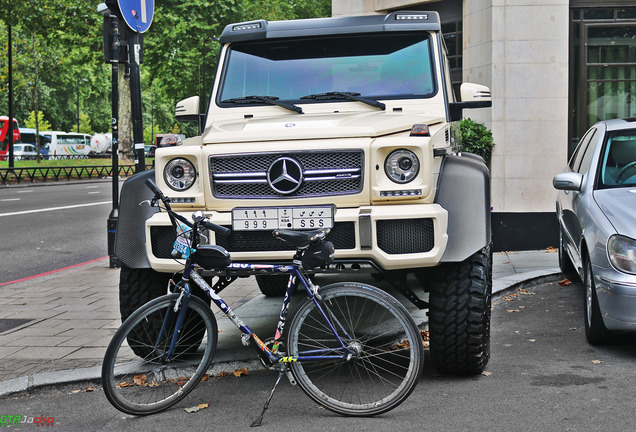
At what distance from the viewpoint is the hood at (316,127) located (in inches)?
196

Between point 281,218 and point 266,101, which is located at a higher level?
point 266,101

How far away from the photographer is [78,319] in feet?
23.6

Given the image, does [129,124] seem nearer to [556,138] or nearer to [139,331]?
[556,138]

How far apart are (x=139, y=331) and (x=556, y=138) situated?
29.7ft

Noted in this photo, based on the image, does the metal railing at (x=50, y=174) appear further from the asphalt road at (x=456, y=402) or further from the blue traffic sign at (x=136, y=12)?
the asphalt road at (x=456, y=402)

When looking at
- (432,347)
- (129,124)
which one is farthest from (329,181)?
(129,124)

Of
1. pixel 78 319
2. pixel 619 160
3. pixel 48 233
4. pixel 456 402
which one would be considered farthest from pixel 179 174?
pixel 48 233

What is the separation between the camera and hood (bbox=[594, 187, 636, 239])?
5.57 meters

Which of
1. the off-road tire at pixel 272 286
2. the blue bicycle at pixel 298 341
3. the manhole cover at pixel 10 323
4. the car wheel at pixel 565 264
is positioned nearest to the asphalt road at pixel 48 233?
the manhole cover at pixel 10 323

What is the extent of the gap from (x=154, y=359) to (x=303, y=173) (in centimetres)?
141

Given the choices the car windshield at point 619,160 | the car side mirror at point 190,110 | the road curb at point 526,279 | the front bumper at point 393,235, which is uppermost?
the car side mirror at point 190,110

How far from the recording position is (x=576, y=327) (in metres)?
6.72

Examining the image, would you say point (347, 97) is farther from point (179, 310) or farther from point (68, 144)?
point (68, 144)

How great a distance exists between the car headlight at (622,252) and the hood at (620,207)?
0.16ft
